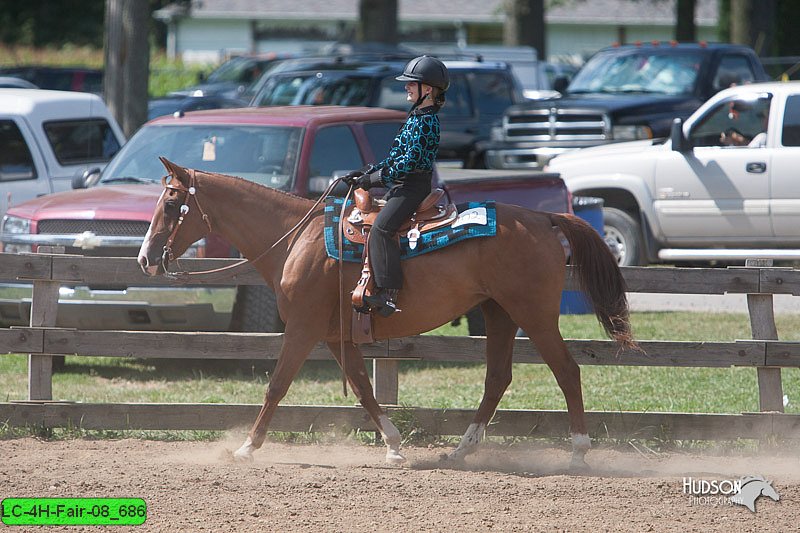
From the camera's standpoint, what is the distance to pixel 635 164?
1455cm

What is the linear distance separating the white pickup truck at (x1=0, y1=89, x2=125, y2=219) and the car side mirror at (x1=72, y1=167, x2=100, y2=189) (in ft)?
4.84

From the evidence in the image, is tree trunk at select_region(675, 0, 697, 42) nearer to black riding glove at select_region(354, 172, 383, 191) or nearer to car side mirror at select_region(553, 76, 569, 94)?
car side mirror at select_region(553, 76, 569, 94)

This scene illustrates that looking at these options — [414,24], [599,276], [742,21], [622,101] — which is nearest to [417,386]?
[599,276]

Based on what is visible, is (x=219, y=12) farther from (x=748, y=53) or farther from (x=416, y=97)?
(x=416, y=97)

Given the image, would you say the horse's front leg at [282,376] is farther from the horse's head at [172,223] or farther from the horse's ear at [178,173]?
the horse's ear at [178,173]

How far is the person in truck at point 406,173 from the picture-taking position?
6.92 metres

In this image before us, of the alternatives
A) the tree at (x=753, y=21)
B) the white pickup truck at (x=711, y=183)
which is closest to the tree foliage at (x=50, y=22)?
the tree at (x=753, y=21)

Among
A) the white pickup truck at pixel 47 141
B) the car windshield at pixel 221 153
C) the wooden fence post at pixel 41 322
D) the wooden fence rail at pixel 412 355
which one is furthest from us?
the white pickup truck at pixel 47 141

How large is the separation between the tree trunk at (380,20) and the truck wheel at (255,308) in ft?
58.1

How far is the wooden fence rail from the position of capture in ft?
25.7

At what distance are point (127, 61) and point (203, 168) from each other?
8.25 meters

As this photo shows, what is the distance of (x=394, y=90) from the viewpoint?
1794 cm

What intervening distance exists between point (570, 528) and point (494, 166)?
12591 millimetres

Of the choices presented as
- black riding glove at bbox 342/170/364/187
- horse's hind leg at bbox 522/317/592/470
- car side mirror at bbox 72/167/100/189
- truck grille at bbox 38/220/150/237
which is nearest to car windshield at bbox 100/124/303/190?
car side mirror at bbox 72/167/100/189
